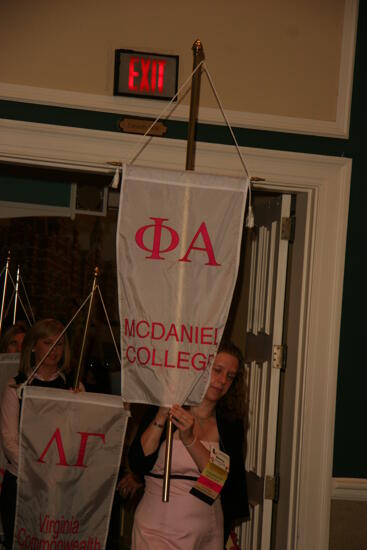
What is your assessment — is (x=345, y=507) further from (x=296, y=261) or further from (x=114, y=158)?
(x=114, y=158)

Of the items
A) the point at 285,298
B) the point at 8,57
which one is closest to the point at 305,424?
Answer: the point at 285,298

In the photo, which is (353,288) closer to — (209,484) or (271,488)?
(271,488)

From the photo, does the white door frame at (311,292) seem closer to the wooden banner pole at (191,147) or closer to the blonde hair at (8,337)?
the wooden banner pole at (191,147)

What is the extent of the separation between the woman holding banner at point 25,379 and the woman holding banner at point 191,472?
2.88ft

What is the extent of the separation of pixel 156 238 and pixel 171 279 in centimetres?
16

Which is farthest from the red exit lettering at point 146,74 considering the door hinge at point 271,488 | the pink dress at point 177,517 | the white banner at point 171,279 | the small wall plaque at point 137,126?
the door hinge at point 271,488

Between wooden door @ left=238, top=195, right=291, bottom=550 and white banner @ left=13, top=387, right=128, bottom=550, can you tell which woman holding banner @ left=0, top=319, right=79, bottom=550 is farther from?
wooden door @ left=238, top=195, right=291, bottom=550

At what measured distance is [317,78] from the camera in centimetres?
369

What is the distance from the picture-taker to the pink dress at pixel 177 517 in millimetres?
2904

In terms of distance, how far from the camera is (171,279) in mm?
2975

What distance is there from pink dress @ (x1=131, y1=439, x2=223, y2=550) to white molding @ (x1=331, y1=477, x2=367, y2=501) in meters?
0.81

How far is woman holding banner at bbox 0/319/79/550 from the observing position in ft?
12.5

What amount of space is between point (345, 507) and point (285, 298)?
99 centimetres

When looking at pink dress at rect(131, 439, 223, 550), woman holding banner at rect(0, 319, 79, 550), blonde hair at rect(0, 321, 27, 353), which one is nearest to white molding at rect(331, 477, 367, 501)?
pink dress at rect(131, 439, 223, 550)
